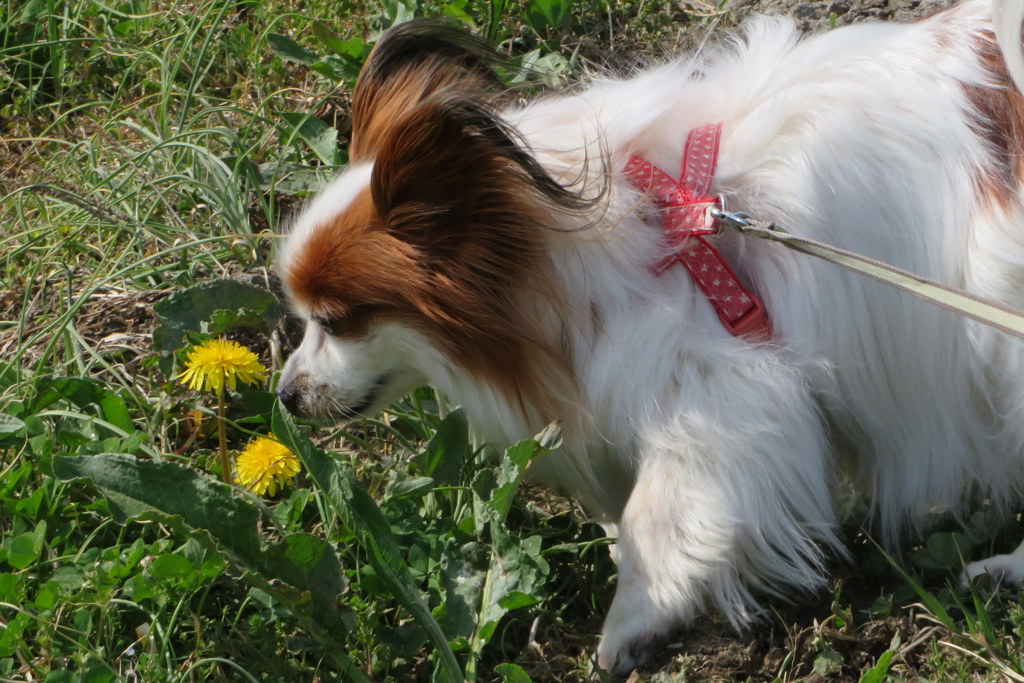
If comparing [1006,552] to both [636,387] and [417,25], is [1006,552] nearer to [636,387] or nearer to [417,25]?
[636,387]

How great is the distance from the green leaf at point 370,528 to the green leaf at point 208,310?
0.95 m

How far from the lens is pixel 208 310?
3096 mm

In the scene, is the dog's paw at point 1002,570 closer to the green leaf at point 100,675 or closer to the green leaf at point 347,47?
the green leaf at point 100,675

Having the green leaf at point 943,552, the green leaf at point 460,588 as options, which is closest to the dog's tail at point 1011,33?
the green leaf at point 943,552

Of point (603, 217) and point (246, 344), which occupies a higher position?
point (603, 217)

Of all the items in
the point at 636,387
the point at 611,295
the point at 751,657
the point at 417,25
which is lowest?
the point at 751,657

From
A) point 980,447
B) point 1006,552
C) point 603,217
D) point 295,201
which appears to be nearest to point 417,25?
point 603,217

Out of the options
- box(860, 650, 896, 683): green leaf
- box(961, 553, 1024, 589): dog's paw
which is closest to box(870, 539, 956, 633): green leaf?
box(961, 553, 1024, 589): dog's paw

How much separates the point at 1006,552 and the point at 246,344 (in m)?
2.31

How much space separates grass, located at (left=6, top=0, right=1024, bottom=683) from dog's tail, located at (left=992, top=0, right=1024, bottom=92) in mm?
1112

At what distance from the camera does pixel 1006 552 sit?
255cm

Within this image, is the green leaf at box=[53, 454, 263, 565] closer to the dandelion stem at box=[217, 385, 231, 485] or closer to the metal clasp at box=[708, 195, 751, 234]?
the dandelion stem at box=[217, 385, 231, 485]

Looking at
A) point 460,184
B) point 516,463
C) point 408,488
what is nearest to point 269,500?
point 408,488

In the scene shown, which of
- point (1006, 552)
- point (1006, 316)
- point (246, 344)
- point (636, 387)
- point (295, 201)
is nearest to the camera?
point (1006, 316)
